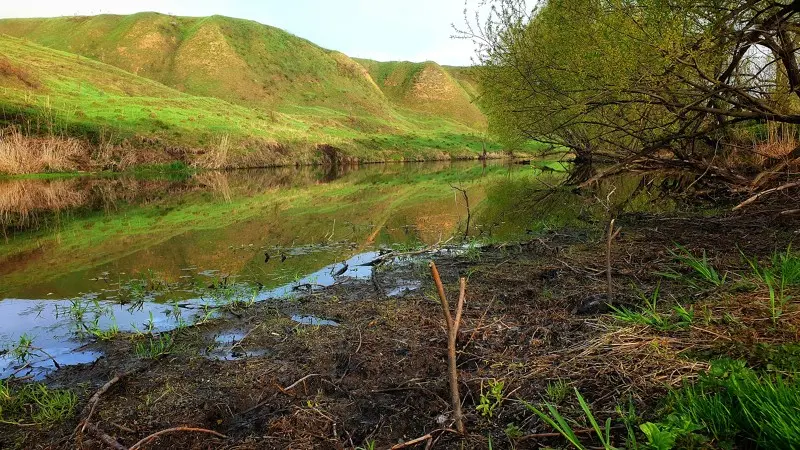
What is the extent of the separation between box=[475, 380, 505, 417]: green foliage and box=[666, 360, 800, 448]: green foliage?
35.8 inches

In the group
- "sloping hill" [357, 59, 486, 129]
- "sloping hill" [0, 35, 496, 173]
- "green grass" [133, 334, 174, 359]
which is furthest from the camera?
"sloping hill" [357, 59, 486, 129]

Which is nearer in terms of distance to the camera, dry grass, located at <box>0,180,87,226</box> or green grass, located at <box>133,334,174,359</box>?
green grass, located at <box>133,334,174,359</box>

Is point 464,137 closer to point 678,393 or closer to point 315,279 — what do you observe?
point 315,279

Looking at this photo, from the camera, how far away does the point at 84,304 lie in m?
7.53

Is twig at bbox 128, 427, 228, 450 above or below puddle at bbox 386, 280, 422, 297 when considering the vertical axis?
above

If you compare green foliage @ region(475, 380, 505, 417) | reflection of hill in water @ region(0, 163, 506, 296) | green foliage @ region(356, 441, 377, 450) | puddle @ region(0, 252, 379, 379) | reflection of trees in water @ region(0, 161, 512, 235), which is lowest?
reflection of trees in water @ region(0, 161, 512, 235)

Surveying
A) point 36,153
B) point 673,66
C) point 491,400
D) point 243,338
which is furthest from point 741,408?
point 36,153

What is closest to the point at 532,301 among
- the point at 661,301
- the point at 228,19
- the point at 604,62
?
the point at 661,301

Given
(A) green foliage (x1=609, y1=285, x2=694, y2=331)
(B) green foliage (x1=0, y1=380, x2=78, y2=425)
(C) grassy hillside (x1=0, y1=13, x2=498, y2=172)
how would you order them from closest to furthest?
(A) green foliage (x1=609, y1=285, x2=694, y2=331)
(B) green foliage (x1=0, y1=380, x2=78, y2=425)
(C) grassy hillside (x1=0, y1=13, x2=498, y2=172)

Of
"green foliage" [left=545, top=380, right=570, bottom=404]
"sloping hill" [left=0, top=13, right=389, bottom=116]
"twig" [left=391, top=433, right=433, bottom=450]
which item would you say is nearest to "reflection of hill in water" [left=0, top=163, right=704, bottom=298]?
"green foliage" [left=545, top=380, right=570, bottom=404]

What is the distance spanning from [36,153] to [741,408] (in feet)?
117

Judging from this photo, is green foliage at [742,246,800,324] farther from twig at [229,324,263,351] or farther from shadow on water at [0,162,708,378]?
twig at [229,324,263,351]

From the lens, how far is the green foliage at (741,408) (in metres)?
2.00

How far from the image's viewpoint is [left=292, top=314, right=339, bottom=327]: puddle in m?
5.95
